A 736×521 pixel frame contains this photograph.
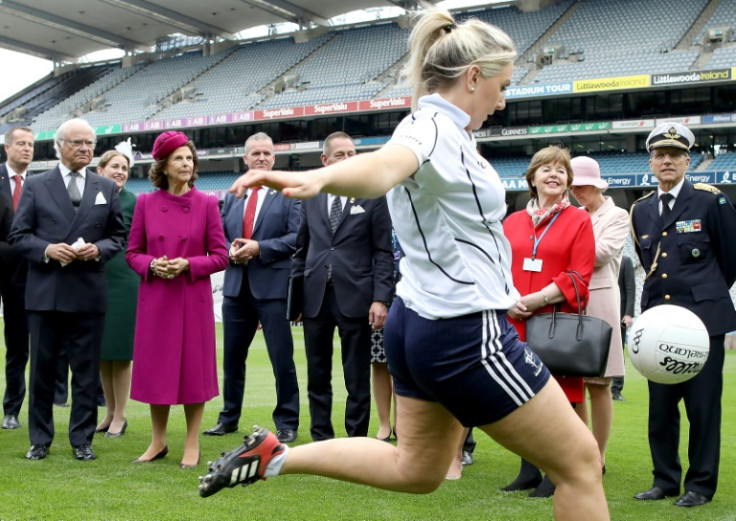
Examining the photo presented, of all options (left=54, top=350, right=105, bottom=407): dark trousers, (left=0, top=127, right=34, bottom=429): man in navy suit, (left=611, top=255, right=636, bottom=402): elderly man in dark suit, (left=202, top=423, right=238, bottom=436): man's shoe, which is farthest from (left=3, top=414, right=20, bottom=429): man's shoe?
(left=611, top=255, right=636, bottom=402): elderly man in dark suit

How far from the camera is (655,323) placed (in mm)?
4203

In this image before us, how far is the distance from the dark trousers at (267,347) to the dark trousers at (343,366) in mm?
245

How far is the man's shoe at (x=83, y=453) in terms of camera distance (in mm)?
5344

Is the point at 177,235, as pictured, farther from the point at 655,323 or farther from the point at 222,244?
the point at 655,323

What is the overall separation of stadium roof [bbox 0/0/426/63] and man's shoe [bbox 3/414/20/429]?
3502 centimetres

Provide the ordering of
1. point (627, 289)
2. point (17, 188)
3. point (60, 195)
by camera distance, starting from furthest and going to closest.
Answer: point (627, 289)
point (17, 188)
point (60, 195)

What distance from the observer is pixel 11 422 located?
6.67m

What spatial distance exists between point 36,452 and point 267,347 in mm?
1701

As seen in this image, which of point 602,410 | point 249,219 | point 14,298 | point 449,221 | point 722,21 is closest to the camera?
point 449,221

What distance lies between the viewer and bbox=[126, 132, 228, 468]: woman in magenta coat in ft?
17.1

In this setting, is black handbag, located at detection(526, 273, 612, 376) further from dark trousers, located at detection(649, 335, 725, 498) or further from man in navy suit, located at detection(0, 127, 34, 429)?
man in navy suit, located at detection(0, 127, 34, 429)

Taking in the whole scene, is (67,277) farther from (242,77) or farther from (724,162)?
(242,77)

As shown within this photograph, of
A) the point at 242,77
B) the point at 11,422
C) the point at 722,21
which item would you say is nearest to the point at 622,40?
the point at 722,21

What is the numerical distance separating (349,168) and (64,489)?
3027mm
